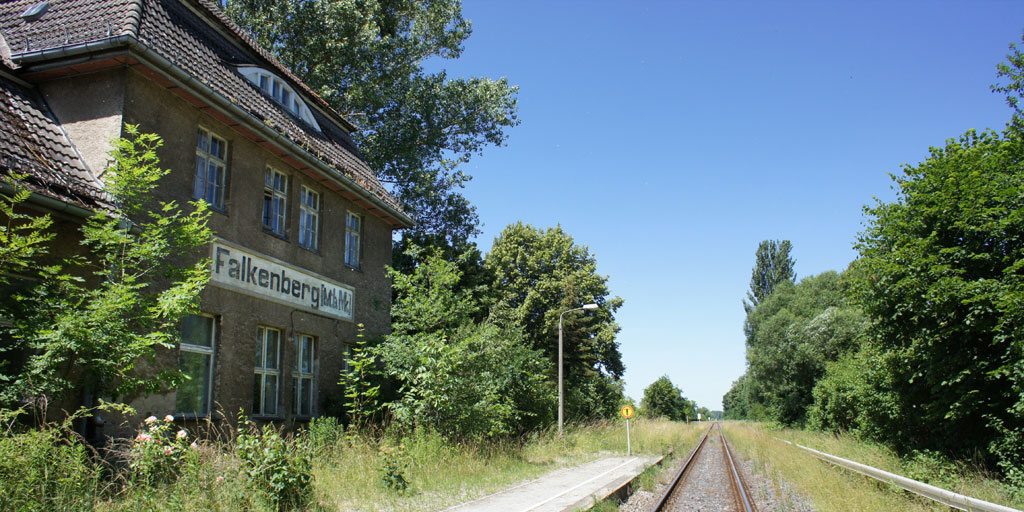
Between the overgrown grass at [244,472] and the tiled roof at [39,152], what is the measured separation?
10.2ft

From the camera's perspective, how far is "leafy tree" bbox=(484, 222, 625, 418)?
37594 millimetres

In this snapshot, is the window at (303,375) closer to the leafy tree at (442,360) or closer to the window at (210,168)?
the leafy tree at (442,360)

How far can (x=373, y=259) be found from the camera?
57.5ft

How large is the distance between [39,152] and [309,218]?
621cm

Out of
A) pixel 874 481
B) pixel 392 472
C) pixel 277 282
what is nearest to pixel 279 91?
pixel 277 282

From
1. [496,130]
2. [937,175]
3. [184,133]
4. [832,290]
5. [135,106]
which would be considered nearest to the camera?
[135,106]

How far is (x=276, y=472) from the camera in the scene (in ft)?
25.4

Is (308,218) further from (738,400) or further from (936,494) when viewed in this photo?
(738,400)

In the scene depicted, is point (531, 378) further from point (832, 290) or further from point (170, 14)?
point (832, 290)

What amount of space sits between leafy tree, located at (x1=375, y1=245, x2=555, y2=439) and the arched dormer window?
14.7ft

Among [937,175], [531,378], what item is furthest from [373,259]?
[937,175]

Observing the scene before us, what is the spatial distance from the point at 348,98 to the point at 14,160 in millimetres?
16437

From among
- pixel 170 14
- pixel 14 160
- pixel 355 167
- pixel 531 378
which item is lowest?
→ pixel 531 378

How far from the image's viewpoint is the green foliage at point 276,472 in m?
7.65
